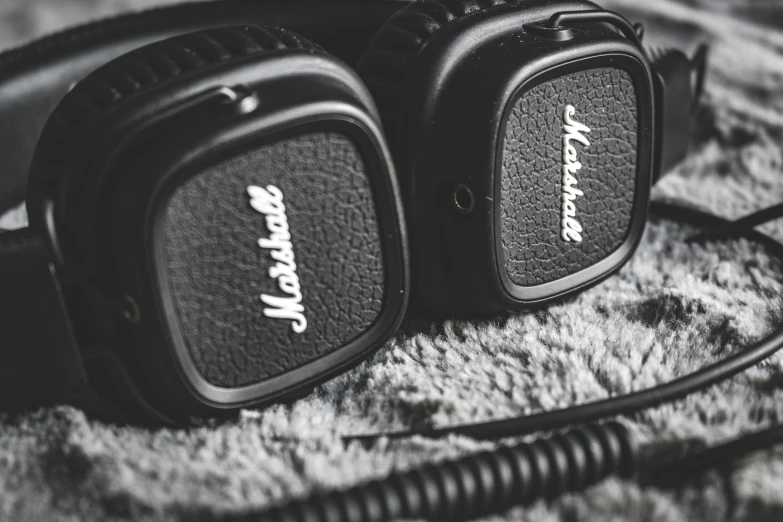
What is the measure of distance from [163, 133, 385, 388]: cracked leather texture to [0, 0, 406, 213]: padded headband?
1.50 feet

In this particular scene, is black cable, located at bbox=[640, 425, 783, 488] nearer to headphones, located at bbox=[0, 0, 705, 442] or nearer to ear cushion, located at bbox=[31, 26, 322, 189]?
headphones, located at bbox=[0, 0, 705, 442]

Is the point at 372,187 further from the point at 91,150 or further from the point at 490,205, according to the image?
the point at 91,150

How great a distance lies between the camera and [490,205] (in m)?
0.73

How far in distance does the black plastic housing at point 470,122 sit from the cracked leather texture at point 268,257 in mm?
70

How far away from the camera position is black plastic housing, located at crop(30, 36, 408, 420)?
593mm

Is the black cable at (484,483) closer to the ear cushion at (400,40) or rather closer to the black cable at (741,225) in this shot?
the ear cushion at (400,40)

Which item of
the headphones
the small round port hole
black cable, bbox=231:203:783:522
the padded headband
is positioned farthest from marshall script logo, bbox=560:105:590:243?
the padded headband

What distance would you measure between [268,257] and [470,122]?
0.22 metres

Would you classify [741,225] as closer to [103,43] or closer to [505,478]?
[505,478]

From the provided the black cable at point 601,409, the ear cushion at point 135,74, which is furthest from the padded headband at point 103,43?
the black cable at point 601,409

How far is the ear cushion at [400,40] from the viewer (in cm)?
74

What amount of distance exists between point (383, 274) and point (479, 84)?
19 centimetres

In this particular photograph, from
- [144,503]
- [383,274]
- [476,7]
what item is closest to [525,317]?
[383,274]

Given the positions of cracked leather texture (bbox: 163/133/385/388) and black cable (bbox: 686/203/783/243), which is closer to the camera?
cracked leather texture (bbox: 163/133/385/388)
